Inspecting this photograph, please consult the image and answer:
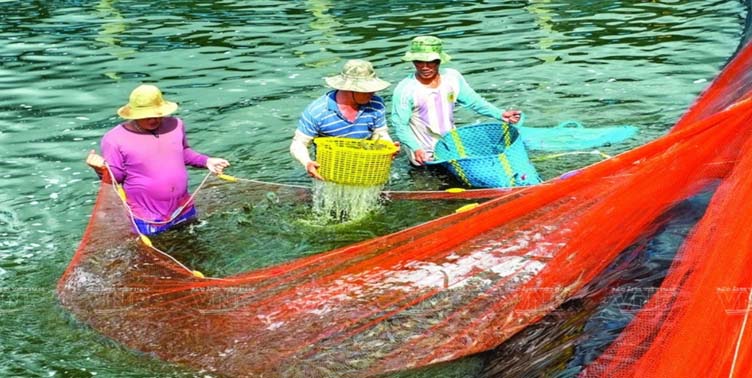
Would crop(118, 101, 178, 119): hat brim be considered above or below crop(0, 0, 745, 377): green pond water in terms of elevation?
above

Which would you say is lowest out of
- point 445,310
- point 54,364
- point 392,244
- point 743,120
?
point 54,364

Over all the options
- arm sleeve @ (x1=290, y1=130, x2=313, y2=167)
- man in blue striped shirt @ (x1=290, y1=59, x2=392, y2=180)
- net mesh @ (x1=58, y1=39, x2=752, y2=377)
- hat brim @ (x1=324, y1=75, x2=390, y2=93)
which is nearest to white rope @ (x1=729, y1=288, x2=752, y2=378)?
net mesh @ (x1=58, y1=39, x2=752, y2=377)

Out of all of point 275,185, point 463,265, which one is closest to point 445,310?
point 463,265

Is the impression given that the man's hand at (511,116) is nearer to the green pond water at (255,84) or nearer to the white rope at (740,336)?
the green pond water at (255,84)

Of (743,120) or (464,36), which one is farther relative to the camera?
(464,36)

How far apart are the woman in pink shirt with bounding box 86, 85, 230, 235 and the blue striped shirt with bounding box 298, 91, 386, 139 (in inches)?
39.6

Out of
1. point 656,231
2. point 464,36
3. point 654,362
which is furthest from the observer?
point 464,36

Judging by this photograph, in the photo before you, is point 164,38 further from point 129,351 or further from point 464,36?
point 129,351

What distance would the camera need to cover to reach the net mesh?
4828 mm

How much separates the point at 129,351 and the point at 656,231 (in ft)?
11.4

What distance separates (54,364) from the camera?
5.78m

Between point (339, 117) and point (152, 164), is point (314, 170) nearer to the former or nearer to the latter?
→ point (339, 117)

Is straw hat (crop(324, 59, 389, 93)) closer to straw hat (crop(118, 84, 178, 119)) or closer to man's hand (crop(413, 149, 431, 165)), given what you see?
man's hand (crop(413, 149, 431, 165))

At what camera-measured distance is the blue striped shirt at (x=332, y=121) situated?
7.70 meters
